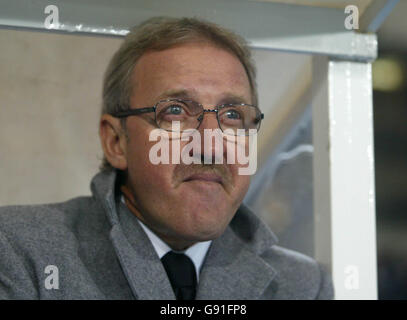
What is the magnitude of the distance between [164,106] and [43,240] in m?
0.23

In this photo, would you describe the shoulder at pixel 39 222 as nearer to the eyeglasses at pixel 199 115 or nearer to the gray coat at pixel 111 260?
the gray coat at pixel 111 260

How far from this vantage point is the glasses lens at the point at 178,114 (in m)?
0.61

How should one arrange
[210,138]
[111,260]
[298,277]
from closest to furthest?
[210,138] → [111,260] → [298,277]

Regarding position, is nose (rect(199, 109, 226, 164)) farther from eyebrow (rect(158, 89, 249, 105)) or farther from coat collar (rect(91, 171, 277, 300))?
coat collar (rect(91, 171, 277, 300))

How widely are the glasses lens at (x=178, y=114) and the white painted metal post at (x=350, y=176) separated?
0.27 metres

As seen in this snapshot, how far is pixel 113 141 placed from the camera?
2.36 ft

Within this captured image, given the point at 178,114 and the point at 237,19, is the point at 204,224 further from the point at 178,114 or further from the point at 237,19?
the point at 237,19

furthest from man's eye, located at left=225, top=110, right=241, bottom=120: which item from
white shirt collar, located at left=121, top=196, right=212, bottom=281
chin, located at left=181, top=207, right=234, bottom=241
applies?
white shirt collar, located at left=121, top=196, right=212, bottom=281

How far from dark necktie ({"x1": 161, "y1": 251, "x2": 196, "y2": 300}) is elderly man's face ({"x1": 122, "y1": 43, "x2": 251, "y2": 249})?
0.24ft

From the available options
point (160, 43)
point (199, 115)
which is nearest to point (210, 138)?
point (199, 115)

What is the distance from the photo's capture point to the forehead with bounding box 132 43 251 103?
616 mm

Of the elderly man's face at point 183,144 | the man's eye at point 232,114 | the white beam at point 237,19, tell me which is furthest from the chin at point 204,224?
the white beam at point 237,19

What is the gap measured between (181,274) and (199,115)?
0.23m
